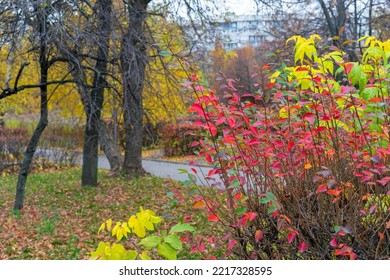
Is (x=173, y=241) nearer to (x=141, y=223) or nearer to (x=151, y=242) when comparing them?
(x=151, y=242)

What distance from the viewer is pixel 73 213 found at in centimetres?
881

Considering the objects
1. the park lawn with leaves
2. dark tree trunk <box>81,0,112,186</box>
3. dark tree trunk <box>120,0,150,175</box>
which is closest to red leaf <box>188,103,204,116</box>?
the park lawn with leaves

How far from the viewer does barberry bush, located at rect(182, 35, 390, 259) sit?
2.45 meters

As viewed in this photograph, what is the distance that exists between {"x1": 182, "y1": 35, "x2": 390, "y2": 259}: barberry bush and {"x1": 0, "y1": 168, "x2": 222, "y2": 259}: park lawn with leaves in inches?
65.4

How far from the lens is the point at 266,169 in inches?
105

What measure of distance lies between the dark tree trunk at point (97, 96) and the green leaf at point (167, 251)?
575 centimetres

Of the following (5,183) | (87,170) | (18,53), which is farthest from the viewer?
(5,183)

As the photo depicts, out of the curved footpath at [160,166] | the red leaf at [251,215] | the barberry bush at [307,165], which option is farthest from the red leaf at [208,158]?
the curved footpath at [160,166]

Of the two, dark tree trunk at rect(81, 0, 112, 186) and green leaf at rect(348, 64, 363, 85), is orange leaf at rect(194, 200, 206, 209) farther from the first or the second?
dark tree trunk at rect(81, 0, 112, 186)

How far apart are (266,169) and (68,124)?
20.1 meters

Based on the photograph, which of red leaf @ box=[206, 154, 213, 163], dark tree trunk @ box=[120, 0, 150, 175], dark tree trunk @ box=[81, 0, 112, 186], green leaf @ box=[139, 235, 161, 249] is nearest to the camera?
green leaf @ box=[139, 235, 161, 249]
